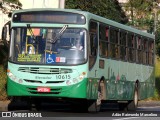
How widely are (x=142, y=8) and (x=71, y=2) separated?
1180 centimetres

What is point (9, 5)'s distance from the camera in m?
27.9

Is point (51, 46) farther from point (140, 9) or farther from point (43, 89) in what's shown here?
point (140, 9)

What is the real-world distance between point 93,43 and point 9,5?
7111 mm

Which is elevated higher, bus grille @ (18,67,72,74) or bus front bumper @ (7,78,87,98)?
bus grille @ (18,67,72,74)

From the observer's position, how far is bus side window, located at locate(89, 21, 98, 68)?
847 inches

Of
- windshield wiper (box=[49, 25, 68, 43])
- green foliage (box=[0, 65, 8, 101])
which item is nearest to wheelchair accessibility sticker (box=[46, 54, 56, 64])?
windshield wiper (box=[49, 25, 68, 43])

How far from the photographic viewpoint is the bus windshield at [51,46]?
2098 cm

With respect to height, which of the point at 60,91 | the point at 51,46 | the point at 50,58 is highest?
the point at 51,46

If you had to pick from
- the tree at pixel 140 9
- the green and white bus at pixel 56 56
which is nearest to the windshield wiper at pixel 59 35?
the green and white bus at pixel 56 56

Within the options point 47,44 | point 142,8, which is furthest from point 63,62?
point 142,8

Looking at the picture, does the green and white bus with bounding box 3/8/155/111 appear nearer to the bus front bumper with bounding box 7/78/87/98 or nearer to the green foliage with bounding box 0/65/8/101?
the bus front bumper with bounding box 7/78/87/98

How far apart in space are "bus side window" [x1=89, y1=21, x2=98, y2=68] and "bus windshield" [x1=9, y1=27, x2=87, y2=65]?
18.2 inches

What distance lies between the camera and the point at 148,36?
29938 mm

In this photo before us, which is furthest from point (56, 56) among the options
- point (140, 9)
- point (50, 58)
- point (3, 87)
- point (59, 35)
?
point (140, 9)
